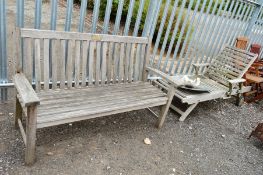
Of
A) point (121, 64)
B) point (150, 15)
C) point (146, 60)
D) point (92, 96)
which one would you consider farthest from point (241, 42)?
point (92, 96)

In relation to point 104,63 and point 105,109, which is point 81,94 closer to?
point 105,109

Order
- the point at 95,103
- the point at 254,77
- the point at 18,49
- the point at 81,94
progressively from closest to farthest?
the point at 18,49, the point at 95,103, the point at 81,94, the point at 254,77

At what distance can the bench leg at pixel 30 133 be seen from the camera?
250 centimetres

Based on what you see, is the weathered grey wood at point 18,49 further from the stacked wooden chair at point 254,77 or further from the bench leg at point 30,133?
the stacked wooden chair at point 254,77

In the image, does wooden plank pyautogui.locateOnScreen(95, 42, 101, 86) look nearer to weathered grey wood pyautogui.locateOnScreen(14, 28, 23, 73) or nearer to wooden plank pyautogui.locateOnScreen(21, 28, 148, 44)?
wooden plank pyautogui.locateOnScreen(21, 28, 148, 44)

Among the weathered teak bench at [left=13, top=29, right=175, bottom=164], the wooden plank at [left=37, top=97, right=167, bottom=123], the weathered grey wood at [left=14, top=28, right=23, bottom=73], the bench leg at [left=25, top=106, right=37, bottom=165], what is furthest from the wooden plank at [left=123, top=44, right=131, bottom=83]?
the bench leg at [left=25, top=106, right=37, bottom=165]

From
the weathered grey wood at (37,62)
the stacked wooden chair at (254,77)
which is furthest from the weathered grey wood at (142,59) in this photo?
the stacked wooden chair at (254,77)

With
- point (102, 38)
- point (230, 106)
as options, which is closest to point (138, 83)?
point (102, 38)

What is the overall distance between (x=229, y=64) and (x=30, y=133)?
14.2 ft

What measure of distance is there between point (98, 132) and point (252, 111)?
3.52 metres

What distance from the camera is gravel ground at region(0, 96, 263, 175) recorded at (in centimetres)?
306

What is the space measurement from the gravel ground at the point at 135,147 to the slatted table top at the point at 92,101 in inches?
20.9

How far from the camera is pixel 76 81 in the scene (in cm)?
351

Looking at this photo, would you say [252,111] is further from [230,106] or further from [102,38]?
[102,38]
